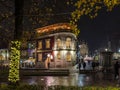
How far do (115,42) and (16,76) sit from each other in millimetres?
172916

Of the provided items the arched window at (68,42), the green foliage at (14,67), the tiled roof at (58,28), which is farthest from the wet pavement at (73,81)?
the arched window at (68,42)

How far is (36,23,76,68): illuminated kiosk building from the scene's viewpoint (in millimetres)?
84438

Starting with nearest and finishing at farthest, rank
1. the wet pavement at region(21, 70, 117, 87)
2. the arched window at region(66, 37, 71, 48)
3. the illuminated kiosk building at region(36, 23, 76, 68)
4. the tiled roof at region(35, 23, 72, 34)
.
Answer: the wet pavement at region(21, 70, 117, 87) < the illuminated kiosk building at region(36, 23, 76, 68) < the tiled roof at region(35, 23, 72, 34) < the arched window at region(66, 37, 71, 48)

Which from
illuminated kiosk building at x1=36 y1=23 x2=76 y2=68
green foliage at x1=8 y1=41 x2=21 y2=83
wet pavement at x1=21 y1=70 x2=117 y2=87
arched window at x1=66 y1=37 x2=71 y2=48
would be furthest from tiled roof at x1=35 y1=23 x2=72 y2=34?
green foliage at x1=8 y1=41 x2=21 y2=83

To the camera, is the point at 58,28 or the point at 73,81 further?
the point at 58,28

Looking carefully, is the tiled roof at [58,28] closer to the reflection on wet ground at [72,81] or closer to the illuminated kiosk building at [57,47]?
the illuminated kiosk building at [57,47]

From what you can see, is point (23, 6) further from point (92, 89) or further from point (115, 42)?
point (115, 42)

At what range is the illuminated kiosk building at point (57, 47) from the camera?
277 feet

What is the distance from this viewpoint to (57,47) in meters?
85.1

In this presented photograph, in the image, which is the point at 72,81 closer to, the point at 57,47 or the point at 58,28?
the point at 57,47

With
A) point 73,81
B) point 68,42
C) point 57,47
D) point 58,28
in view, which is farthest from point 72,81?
point 68,42

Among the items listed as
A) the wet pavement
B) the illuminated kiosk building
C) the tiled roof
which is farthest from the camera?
the tiled roof

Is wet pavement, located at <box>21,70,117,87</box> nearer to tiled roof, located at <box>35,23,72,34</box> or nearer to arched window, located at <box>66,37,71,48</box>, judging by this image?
tiled roof, located at <box>35,23,72,34</box>

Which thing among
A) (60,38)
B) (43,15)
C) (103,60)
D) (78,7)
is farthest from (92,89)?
(60,38)
